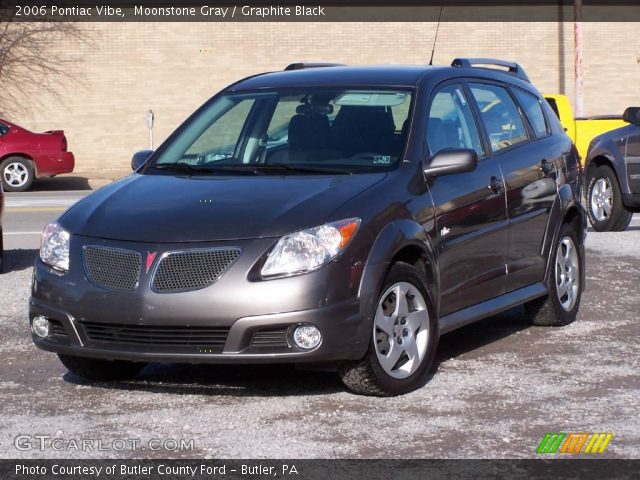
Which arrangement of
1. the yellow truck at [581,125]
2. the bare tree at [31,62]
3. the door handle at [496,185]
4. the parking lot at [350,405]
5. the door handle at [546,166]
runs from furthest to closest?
the bare tree at [31,62]
the yellow truck at [581,125]
the door handle at [546,166]
the door handle at [496,185]
the parking lot at [350,405]

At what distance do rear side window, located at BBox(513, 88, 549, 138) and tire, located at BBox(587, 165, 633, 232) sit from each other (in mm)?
6102

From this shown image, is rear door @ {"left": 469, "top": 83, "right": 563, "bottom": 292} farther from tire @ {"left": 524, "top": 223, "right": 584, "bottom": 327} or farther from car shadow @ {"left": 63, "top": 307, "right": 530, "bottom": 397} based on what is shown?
car shadow @ {"left": 63, "top": 307, "right": 530, "bottom": 397}

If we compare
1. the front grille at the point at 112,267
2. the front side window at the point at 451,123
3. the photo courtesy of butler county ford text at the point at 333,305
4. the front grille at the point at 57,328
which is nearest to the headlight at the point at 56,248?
the photo courtesy of butler county ford text at the point at 333,305

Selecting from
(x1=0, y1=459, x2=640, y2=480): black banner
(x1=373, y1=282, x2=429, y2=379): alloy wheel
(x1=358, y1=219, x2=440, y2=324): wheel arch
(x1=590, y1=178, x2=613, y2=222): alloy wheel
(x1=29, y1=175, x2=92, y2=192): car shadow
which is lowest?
(x1=29, y1=175, x2=92, y2=192): car shadow

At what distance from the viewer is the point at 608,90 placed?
34.6 metres

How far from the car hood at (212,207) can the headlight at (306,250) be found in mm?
52

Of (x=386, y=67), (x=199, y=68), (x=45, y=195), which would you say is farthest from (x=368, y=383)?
(x=199, y=68)

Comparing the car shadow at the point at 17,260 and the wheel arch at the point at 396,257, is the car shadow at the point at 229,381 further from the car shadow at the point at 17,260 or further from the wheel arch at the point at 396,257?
the car shadow at the point at 17,260

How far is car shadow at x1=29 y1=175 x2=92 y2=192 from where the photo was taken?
27100mm

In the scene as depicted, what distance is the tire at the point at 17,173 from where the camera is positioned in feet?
80.9

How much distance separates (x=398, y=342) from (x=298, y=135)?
1.43 meters

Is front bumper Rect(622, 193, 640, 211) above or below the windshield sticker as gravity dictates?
below

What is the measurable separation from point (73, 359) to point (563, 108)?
1429cm

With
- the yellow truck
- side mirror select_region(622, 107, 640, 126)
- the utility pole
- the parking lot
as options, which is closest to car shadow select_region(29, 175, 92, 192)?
the yellow truck
